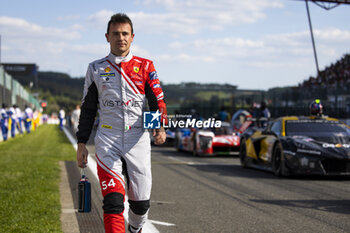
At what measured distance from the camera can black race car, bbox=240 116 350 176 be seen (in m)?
11.0

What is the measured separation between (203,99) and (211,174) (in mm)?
23411

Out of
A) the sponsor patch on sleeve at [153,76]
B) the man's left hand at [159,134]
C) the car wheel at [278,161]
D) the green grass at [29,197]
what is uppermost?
the sponsor patch on sleeve at [153,76]

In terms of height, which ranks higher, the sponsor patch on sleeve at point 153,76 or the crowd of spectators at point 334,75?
the crowd of spectators at point 334,75

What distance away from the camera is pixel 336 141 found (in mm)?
11422

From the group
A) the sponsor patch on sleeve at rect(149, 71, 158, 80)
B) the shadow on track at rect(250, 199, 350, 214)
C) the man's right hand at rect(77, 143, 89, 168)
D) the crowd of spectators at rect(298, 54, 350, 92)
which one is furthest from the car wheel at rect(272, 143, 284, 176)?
the crowd of spectators at rect(298, 54, 350, 92)

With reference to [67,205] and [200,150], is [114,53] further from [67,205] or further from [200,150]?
[200,150]

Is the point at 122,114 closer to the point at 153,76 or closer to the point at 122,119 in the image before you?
the point at 122,119

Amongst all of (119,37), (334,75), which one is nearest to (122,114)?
(119,37)

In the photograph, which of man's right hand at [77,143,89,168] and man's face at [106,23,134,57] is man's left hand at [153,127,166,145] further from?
man's face at [106,23,134,57]

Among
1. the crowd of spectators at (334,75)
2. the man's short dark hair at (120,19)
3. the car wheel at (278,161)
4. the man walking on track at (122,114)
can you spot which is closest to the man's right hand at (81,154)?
the man walking on track at (122,114)

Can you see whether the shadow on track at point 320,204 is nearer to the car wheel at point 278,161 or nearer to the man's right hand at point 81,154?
the car wheel at point 278,161

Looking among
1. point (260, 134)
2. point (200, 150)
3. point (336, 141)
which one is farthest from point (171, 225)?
point (200, 150)

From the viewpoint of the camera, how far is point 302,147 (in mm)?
11266

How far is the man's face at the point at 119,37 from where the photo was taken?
182 inches
